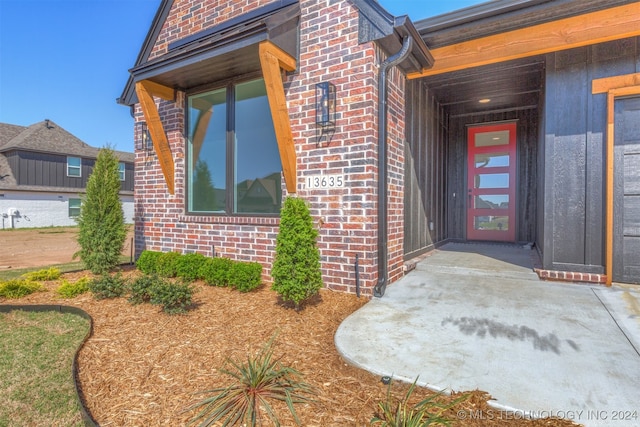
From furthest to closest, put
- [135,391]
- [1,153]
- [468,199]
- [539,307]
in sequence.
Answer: [1,153] → [468,199] → [539,307] → [135,391]

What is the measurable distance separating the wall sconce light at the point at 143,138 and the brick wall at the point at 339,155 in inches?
76.3

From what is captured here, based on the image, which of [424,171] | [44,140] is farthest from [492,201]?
[44,140]

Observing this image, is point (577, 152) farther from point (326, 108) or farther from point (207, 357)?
point (207, 357)


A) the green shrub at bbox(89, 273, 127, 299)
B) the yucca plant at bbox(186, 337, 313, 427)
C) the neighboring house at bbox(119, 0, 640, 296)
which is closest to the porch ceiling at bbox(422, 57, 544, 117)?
the neighboring house at bbox(119, 0, 640, 296)

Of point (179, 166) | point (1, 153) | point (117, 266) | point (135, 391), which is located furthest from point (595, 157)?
point (1, 153)

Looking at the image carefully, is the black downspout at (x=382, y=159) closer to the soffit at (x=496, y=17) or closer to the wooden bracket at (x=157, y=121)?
the soffit at (x=496, y=17)

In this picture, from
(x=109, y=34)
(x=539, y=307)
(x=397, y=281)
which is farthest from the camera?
(x=109, y=34)

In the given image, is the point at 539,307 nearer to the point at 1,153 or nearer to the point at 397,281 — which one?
the point at 397,281

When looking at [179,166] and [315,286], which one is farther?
[179,166]

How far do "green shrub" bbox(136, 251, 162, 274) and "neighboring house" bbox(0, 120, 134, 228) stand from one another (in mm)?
14454

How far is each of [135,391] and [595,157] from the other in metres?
5.21

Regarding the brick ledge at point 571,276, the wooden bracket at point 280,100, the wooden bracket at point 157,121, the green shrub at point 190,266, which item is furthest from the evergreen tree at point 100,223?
the brick ledge at point 571,276

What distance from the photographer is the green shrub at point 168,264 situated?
4.80 metres

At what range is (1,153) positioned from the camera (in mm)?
19000
